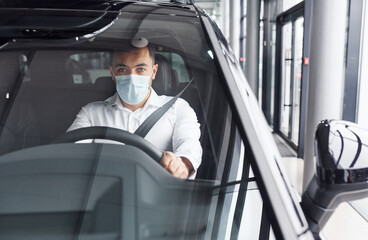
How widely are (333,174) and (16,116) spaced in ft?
2.64

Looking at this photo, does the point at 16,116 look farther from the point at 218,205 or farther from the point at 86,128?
the point at 218,205

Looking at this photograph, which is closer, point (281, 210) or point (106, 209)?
point (281, 210)

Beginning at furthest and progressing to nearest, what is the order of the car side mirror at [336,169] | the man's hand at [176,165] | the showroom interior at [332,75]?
the showroom interior at [332,75] → the man's hand at [176,165] → the car side mirror at [336,169]

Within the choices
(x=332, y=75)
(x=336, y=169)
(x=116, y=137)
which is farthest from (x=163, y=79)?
(x=332, y=75)

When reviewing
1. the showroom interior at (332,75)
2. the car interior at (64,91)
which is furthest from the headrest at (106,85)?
the showroom interior at (332,75)

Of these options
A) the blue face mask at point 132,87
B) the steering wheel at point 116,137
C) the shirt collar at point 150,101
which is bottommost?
the steering wheel at point 116,137

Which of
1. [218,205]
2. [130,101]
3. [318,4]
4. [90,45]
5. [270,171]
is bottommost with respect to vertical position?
[218,205]

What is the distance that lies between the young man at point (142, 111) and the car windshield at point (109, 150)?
2 cm

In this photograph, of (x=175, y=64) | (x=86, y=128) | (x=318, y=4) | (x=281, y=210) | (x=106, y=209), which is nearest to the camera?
(x=281, y=210)

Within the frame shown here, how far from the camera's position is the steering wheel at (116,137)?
0.85 metres

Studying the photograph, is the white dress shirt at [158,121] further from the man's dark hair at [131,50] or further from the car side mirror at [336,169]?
the car side mirror at [336,169]

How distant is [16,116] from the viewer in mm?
987

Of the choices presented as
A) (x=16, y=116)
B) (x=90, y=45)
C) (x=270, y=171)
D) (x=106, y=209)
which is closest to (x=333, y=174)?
(x=270, y=171)

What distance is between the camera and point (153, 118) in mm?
915
